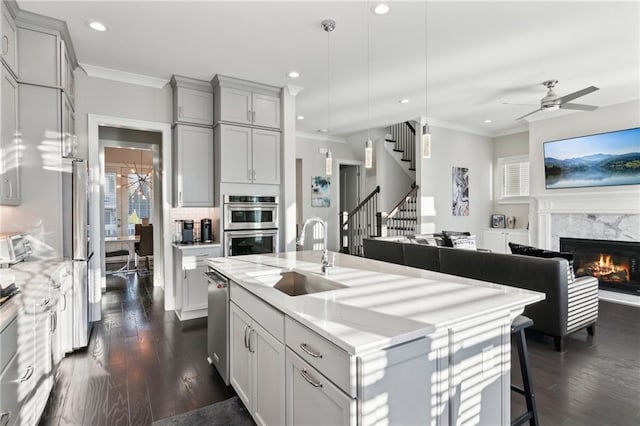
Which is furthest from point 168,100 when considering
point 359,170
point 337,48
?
point 359,170

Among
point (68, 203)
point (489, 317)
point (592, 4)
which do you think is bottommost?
point (489, 317)

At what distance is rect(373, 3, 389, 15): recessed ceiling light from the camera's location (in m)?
2.75

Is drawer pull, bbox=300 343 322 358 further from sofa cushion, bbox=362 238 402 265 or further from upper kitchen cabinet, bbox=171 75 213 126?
upper kitchen cabinet, bbox=171 75 213 126

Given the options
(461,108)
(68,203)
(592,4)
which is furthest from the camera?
(461,108)

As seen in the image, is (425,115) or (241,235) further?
(425,115)

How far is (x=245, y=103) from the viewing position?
175 inches

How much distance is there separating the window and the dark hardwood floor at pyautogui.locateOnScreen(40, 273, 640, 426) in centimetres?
369

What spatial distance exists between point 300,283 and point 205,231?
8.18 feet

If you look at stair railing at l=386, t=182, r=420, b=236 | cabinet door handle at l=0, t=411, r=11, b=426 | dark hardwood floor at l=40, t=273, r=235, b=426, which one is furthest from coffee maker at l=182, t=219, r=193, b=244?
stair railing at l=386, t=182, r=420, b=236

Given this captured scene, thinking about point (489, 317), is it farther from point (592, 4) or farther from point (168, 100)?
point (168, 100)

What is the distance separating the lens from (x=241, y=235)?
14.4 feet

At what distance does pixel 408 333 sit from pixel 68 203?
331 centimetres

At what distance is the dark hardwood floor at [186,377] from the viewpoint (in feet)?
7.14

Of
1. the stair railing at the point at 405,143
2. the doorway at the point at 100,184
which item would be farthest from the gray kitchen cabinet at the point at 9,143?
the stair railing at the point at 405,143
